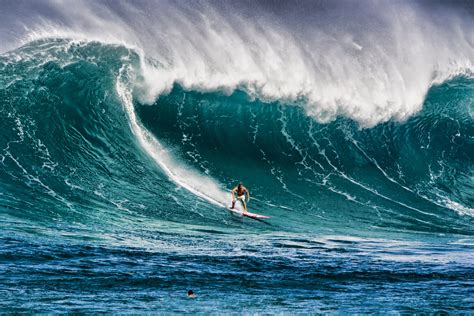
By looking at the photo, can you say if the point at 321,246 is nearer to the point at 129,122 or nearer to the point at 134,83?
the point at 129,122

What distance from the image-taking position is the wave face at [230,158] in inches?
389

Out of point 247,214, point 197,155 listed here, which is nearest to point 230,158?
point 197,155

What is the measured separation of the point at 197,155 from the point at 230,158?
959mm

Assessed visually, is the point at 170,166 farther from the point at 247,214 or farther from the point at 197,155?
the point at 247,214

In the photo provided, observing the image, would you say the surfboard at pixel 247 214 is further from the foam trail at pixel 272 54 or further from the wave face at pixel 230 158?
the foam trail at pixel 272 54

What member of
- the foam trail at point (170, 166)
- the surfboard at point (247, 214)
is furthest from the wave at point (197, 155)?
the surfboard at point (247, 214)

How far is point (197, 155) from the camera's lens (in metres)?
17.6

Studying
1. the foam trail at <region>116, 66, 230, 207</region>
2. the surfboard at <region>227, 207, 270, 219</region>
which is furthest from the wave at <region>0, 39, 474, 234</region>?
the surfboard at <region>227, 207, 270, 219</region>

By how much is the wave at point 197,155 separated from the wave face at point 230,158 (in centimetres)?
6

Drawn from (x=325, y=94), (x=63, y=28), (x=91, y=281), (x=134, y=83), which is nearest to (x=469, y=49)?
(x=325, y=94)

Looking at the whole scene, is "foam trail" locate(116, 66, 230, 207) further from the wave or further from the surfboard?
the surfboard

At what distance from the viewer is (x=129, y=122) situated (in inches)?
703

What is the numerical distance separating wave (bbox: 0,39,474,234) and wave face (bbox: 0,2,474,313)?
6cm

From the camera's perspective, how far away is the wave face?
9.87 m
